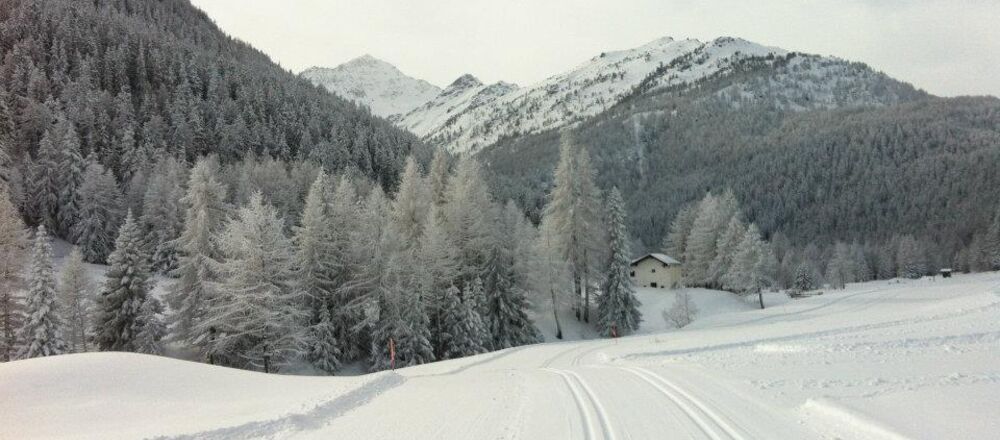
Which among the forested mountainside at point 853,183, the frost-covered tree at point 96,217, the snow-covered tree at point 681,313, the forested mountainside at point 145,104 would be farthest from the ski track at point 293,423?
the forested mountainside at point 853,183

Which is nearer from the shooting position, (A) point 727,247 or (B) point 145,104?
(A) point 727,247

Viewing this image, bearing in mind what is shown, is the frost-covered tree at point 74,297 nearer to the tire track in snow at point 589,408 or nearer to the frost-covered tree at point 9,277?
the frost-covered tree at point 9,277

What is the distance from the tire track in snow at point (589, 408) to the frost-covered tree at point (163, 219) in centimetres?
4625

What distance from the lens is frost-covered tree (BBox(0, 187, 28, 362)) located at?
30.1m

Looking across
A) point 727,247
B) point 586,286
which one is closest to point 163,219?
point 586,286

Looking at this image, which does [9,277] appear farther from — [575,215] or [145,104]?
[145,104]

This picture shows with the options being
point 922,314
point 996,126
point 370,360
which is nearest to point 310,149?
point 370,360

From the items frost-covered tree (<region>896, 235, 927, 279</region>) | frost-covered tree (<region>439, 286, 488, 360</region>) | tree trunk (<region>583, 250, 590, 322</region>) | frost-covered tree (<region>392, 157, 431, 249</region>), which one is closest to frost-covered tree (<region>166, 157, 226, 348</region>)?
frost-covered tree (<region>392, 157, 431, 249</region>)

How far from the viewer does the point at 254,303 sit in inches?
1091

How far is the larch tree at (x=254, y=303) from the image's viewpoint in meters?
27.5

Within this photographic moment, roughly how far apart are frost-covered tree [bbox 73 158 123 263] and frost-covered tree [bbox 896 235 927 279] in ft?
401

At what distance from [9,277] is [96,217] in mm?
27448

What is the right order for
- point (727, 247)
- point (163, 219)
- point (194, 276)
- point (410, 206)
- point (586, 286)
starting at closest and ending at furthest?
1. point (194, 276)
2. point (410, 206)
3. point (586, 286)
4. point (163, 219)
5. point (727, 247)

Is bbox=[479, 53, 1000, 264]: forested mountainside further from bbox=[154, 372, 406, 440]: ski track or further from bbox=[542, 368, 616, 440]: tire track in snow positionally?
bbox=[154, 372, 406, 440]: ski track
